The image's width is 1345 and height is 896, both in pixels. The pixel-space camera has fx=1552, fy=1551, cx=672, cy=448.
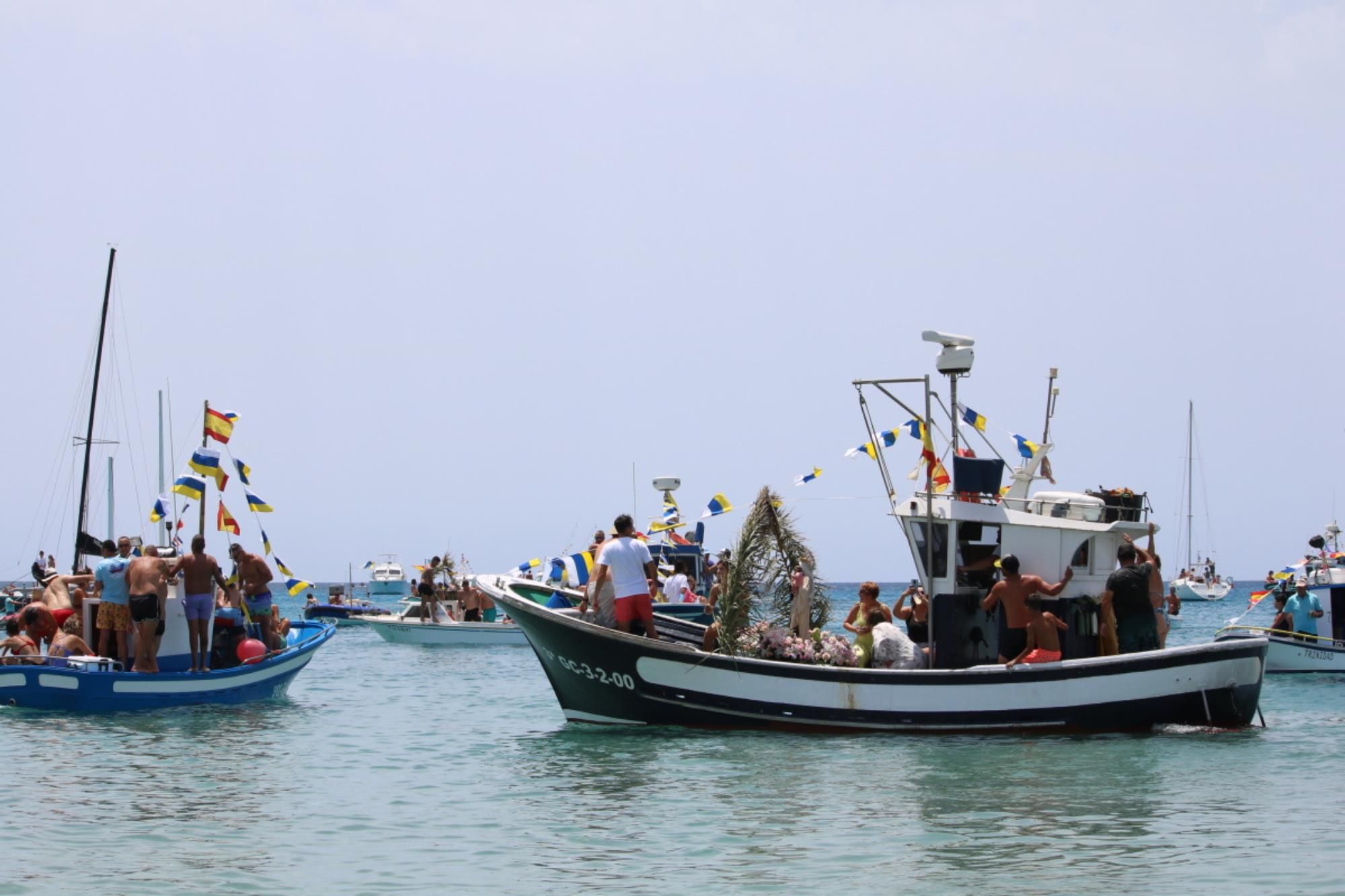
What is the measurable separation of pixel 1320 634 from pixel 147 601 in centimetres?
1932

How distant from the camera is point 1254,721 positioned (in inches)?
738

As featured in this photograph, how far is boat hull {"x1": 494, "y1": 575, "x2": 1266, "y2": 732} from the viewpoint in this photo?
50.1ft

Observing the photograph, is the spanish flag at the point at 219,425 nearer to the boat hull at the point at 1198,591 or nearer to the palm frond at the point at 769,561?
the palm frond at the point at 769,561

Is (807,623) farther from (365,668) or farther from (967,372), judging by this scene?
(365,668)

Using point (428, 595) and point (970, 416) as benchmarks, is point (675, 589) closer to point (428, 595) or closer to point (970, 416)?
point (428, 595)

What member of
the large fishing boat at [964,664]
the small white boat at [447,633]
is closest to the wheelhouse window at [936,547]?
the large fishing boat at [964,664]

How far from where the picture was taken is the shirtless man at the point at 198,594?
18.5 m

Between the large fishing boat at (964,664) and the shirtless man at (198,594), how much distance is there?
4179mm

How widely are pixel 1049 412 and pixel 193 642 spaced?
1063cm

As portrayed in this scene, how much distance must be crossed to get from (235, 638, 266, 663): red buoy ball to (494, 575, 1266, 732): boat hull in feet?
17.7

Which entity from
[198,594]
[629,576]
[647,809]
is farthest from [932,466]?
[198,594]

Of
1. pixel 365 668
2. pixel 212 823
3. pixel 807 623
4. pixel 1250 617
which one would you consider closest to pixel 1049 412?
pixel 807 623

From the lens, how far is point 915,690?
50.2 ft

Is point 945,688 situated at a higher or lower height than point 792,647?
lower
